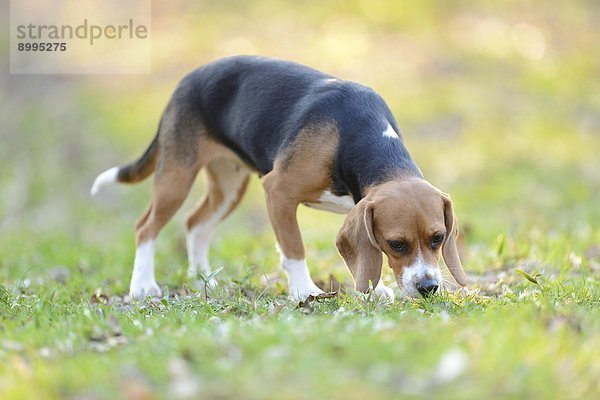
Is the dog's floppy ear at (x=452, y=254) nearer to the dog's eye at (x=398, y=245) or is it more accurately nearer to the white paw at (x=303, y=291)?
the dog's eye at (x=398, y=245)

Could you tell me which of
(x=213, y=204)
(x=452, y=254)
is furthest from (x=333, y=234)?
(x=452, y=254)

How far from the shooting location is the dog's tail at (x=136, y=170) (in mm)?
7988

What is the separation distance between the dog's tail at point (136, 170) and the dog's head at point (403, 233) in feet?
8.43

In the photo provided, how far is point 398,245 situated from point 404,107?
33.3ft

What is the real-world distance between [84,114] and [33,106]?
4.52 ft

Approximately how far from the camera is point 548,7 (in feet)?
67.2

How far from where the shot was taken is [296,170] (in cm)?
656

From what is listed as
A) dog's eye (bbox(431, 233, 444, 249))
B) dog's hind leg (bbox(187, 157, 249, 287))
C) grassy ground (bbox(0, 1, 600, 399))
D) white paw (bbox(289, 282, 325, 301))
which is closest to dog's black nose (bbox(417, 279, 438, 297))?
grassy ground (bbox(0, 1, 600, 399))

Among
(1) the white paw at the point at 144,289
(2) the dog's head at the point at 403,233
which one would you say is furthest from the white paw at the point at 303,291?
(1) the white paw at the point at 144,289

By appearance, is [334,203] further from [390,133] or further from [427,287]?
[427,287]

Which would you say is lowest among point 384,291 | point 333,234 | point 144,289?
point 333,234

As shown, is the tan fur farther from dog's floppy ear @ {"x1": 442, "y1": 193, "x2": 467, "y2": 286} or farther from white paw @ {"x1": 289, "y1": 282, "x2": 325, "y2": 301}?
dog's floppy ear @ {"x1": 442, "y1": 193, "x2": 467, "y2": 286}

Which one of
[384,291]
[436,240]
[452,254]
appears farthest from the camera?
[384,291]

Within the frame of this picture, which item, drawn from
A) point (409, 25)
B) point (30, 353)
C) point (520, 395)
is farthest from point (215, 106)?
point (409, 25)
